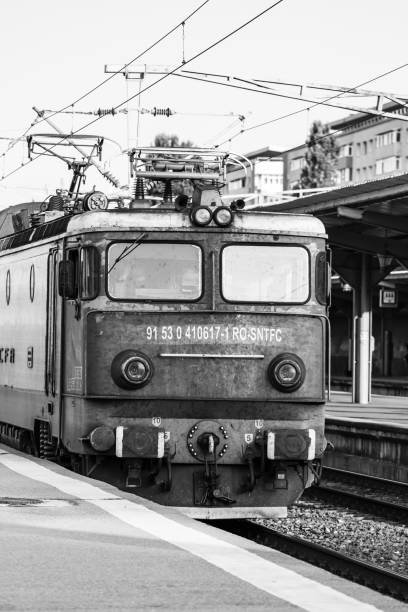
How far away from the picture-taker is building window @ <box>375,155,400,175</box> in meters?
84.9

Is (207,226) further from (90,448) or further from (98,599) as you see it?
(98,599)

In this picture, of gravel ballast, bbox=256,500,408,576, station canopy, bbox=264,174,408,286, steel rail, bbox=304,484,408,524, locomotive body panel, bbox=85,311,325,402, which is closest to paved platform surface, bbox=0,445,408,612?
locomotive body panel, bbox=85,311,325,402

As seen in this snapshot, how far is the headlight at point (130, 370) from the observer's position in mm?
11367

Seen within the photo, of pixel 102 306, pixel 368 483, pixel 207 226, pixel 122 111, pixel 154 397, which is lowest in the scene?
pixel 368 483

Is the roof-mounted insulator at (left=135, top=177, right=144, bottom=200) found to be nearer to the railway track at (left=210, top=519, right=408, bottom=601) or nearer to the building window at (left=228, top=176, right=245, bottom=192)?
the railway track at (left=210, top=519, right=408, bottom=601)

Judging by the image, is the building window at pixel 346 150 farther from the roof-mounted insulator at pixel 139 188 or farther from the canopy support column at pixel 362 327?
the roof-mounted insulator at pixel 139 188

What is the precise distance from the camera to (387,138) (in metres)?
85.4

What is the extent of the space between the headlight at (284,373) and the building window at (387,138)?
7412cm

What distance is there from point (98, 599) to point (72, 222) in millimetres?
6406

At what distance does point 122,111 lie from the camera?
25484 millimetres

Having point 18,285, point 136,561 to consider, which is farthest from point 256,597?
point 18,285

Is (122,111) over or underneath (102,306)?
over

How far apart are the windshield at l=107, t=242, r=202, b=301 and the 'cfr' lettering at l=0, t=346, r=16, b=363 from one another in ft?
11.6

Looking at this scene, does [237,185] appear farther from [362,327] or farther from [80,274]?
[80,274]
